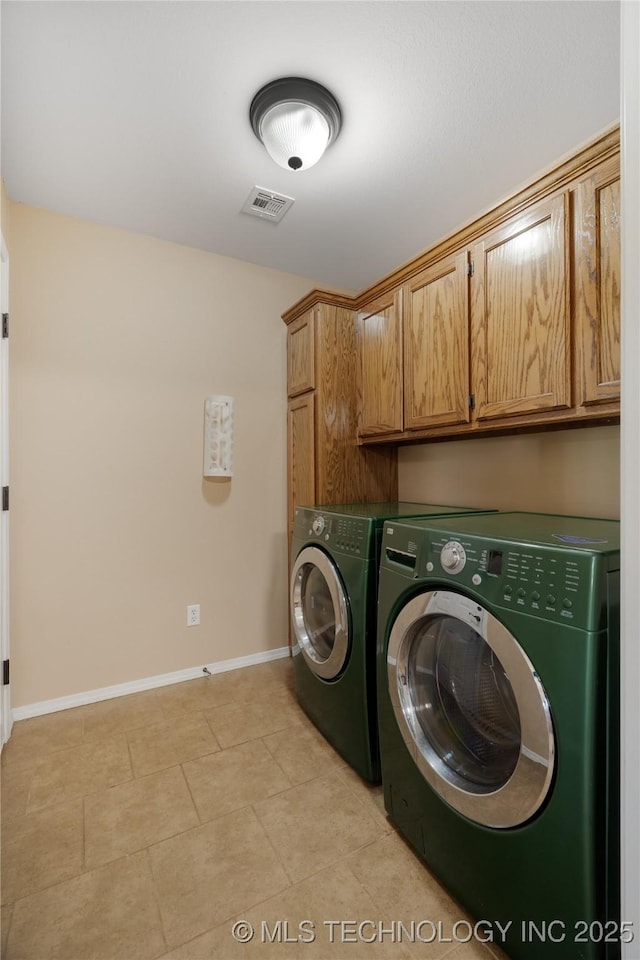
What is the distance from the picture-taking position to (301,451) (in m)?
2.56

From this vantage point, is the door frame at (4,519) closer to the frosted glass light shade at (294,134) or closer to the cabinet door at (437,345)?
the frosted glass light shade at (294,134)

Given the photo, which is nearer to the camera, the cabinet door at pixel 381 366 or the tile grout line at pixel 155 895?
the tile grout line at pixel 155 895

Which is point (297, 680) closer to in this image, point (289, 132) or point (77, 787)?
point (77, 787)

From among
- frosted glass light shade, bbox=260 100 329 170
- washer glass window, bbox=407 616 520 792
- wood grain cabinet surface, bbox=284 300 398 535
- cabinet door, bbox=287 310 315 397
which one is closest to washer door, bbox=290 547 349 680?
washer glass window, bbox=407 616 520 792

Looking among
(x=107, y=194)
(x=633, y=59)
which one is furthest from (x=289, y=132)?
(x=633, y=59)

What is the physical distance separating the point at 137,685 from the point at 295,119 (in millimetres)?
2705

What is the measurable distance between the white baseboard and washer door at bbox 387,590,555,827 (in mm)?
1533

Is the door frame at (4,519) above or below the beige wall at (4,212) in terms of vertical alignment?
below

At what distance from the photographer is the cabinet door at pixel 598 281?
128 cm

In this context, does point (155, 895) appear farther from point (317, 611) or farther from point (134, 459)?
point (134, 459)

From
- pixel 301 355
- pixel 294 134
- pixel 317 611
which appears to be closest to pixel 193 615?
pixel 317 611

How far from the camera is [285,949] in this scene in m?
1.05

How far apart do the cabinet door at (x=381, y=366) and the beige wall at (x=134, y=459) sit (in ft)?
2.00

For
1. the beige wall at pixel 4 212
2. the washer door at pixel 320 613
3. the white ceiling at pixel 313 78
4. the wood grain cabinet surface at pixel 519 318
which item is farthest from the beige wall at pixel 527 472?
the beige wall at pixel 4 212
